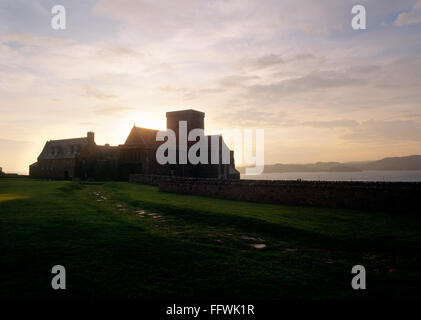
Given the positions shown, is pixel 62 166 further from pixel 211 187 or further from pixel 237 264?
pixel 237 264

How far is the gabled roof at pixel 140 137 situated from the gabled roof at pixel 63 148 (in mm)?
13533

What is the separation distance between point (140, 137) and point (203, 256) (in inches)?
1717

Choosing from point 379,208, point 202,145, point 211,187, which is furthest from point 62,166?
point 379,208

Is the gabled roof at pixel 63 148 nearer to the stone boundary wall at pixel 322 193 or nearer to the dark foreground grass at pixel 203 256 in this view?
the stone boundary wall at pixel 322 193

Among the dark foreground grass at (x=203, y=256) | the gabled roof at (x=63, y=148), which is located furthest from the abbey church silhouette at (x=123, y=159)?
the dark foreground grass at (x=203, y=256)

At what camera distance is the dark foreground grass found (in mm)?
6711

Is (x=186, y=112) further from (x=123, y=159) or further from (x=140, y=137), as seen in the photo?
(x=123, y=159)

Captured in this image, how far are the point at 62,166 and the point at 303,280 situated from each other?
207ft

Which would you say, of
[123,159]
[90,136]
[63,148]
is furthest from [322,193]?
[63,148]

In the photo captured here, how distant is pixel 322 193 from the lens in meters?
22.5

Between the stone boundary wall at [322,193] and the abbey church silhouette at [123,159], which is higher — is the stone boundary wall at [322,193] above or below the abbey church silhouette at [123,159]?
below

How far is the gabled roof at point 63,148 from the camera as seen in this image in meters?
58.9

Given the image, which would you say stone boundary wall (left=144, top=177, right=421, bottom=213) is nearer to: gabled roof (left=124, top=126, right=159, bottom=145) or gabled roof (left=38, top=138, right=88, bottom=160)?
gabled roof (left=124, top=126, right=159, bottom=145)

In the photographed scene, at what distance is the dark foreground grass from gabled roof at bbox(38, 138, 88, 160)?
47362mm
